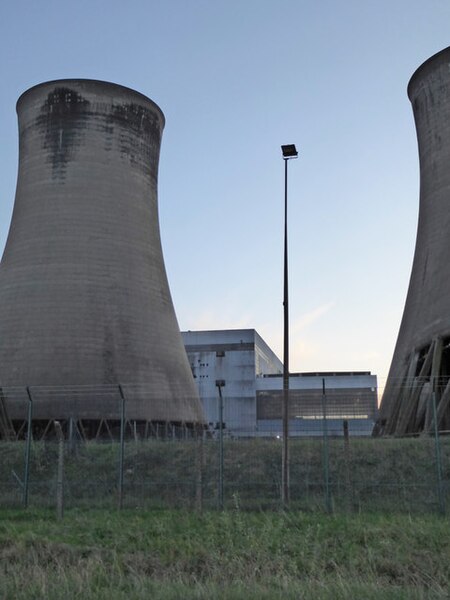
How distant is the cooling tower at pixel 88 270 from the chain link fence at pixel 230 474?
3.32 m

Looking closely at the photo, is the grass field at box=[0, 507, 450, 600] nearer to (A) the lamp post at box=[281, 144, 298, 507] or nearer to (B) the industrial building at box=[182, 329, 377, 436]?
(A) the lamp post at box=[281, 144, 298, 507]

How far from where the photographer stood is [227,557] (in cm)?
582

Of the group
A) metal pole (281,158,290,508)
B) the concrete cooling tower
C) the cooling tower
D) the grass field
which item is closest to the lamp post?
metal pole (281,158,290,508)

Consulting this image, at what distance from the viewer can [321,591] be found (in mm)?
4348

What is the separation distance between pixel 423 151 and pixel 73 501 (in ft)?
47.7

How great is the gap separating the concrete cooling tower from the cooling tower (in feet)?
21.3

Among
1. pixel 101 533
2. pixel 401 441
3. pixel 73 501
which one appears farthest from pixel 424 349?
pixel 101 533

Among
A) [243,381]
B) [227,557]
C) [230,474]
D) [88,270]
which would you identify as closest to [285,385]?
[230,474]

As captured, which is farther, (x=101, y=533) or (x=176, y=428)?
(x=176, y=428)

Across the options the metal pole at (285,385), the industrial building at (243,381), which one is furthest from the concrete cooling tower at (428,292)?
the industrial building at (243,381)

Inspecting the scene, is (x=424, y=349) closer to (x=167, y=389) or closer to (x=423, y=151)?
(x=423, y=151)

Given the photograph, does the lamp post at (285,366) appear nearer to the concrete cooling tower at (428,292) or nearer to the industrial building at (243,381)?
the concrete cooling tower at (428,292)

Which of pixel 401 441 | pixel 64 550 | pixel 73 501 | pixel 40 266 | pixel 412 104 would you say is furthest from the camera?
pixel 412 104

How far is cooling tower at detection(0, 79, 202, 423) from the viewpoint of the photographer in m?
19.0
